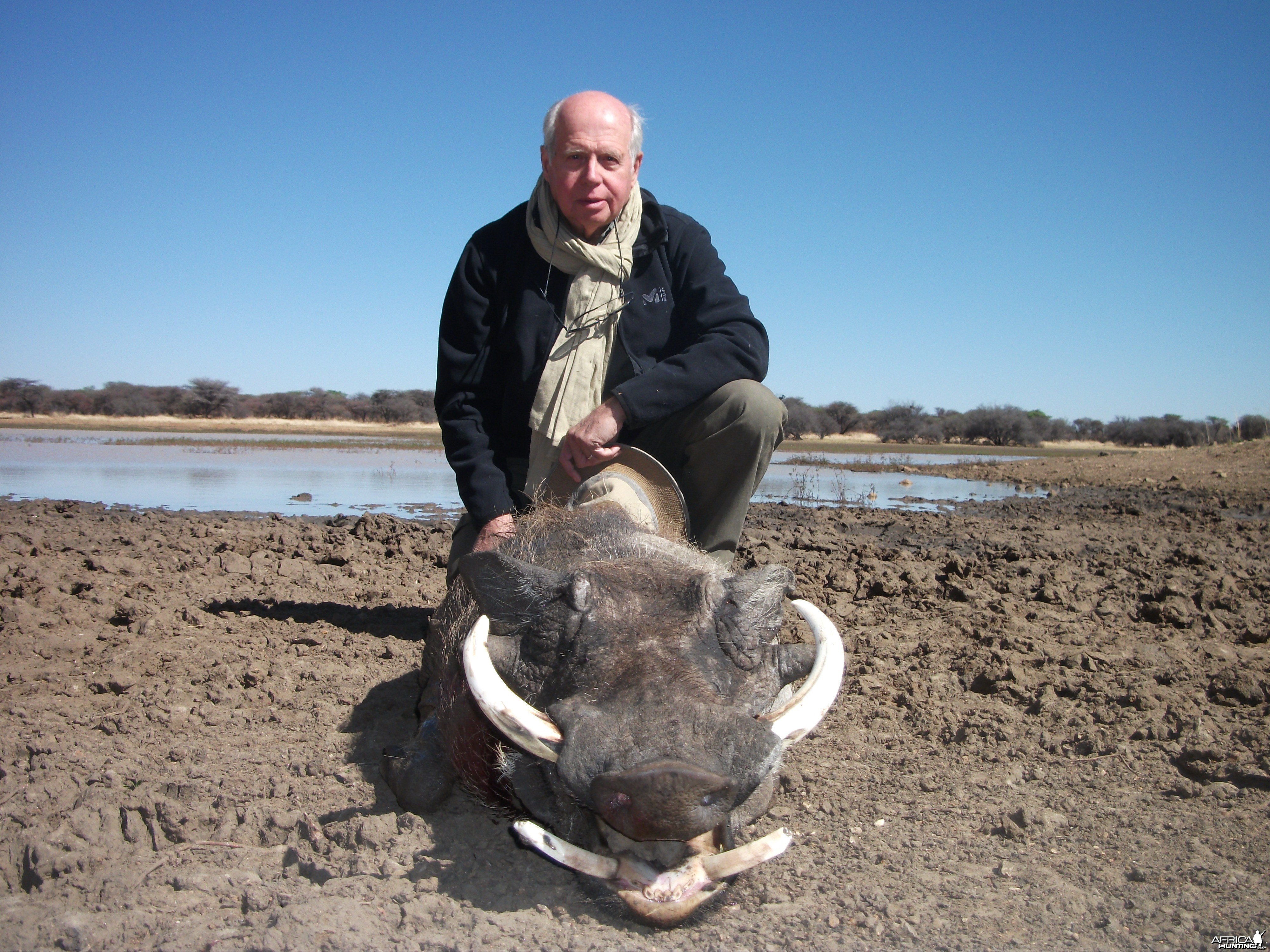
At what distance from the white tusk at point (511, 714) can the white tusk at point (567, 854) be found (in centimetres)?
14

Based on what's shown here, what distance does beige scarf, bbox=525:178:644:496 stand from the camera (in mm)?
3609

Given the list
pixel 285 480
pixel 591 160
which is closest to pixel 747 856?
pixel 591 160

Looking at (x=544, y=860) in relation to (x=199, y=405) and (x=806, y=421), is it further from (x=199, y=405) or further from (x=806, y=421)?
(x=199, y=405)

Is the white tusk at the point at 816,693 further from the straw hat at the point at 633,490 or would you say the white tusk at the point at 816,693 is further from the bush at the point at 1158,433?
the bush at the point at 1158,433

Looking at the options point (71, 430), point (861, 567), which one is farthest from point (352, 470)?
point (71, 430)

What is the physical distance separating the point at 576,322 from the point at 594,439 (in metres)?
0.61

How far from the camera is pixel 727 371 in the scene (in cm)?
363

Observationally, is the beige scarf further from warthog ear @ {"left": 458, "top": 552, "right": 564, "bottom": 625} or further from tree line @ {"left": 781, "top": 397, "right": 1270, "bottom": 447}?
tree line @ {"left": 781, "top": 397, "right": 1270, "bottom": 447}

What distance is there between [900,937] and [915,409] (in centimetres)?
4407

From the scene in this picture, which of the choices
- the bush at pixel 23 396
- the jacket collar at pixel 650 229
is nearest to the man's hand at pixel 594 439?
the jacket collar at pixel 650 229

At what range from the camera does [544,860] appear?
2174 millimetres

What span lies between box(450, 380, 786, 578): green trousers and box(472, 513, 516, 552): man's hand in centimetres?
22

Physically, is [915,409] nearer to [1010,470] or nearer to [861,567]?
[1010,470]

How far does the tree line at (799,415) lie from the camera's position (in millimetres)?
38906
